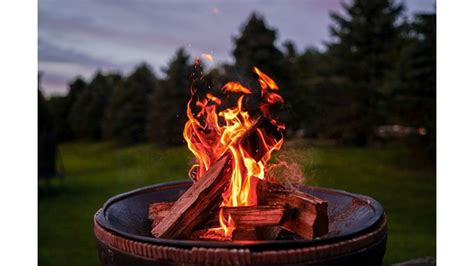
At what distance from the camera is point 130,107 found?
10898 mm

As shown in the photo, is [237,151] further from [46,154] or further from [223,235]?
[46,154]

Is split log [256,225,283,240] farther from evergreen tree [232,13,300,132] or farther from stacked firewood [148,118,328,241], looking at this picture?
evergreen tree [232,13,300,132]

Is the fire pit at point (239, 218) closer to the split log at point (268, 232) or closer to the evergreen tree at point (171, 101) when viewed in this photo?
the split log at point (268, 232)

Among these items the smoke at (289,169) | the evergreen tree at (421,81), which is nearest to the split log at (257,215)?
the smoke at (289,169)

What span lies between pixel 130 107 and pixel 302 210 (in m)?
9.41

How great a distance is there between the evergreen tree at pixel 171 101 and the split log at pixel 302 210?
7391 millimetres

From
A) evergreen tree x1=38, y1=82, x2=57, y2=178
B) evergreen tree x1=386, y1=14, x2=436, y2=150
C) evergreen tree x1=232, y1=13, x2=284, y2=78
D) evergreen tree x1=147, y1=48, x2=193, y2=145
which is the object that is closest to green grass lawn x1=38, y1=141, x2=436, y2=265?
evergreen tree x1=38, y1=82, x2=57, y2=178

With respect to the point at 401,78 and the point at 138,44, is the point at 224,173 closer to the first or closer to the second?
the point at 138,44

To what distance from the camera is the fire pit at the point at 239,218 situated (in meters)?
1.54

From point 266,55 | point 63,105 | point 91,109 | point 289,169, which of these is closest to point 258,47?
point 266,55

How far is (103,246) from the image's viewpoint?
5.89ft
